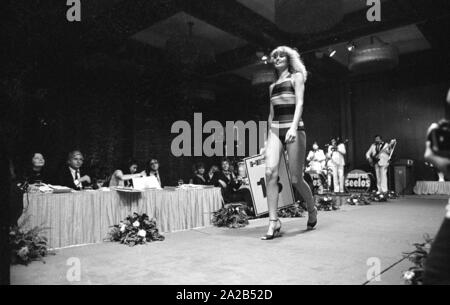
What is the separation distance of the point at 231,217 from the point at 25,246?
7.48 ft

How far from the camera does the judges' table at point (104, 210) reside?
10.3 ft

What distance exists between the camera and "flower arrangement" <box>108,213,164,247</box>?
10.4 feet

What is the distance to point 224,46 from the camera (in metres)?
10.9

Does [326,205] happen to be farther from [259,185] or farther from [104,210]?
[104,210]

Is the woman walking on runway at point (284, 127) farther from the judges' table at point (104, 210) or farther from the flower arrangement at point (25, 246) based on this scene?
the flower arrangement at point (25, 246)

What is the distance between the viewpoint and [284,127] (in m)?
3.22

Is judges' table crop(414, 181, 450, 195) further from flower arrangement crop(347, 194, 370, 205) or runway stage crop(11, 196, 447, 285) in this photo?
runway stage crop(11, 196, 447, 285)

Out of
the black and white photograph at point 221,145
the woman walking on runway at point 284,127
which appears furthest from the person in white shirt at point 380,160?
the woman walking on runway at point 284,127

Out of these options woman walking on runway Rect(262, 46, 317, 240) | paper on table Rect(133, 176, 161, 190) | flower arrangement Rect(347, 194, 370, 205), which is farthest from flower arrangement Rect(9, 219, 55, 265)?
flower arrangement Rect(347, 194, 370, 205)

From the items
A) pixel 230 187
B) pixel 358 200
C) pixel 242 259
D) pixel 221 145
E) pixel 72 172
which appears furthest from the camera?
pixel 221 145

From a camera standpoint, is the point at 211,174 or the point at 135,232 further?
the point at 211,174

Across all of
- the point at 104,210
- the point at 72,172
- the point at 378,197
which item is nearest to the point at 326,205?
the point at 378,197

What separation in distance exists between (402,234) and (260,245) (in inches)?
59.9

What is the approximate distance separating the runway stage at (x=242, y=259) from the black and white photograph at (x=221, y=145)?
0.02m
